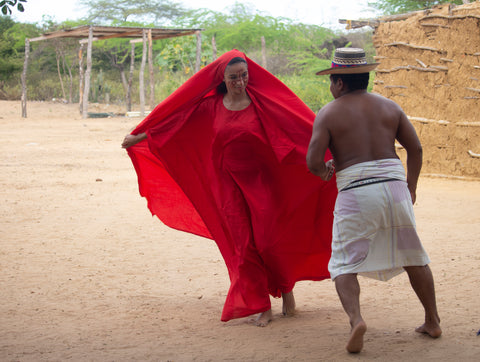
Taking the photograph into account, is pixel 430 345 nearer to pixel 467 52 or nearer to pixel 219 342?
pixel 219 342

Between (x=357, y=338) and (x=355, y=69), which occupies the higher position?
(x=355, y=69)

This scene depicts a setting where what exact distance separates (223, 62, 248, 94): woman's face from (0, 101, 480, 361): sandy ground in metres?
1.55

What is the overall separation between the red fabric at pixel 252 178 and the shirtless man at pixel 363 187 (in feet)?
2.33

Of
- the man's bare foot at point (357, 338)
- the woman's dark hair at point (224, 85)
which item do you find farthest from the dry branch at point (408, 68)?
the man's bare foot at point (357, 338)

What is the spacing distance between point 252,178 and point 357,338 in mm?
1345

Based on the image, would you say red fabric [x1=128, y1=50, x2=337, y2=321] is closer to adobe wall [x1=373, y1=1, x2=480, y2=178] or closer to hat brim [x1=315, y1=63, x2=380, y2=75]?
hat brim [x1=315, y1=63, x2=380, y2=75]

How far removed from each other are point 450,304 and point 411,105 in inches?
268

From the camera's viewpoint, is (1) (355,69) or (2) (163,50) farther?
(2) (163,50)

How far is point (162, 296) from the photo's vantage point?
4.55 meters

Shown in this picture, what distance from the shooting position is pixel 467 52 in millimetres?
9617

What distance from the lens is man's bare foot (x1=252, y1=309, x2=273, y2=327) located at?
3862 millimetres

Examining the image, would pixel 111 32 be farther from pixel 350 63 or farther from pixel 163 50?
pixel 350 63

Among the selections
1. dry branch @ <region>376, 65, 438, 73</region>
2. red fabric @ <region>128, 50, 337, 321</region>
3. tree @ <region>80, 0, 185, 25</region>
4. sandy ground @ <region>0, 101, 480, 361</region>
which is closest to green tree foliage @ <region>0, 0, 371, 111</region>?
tree @ <region>80, 0, 185, 25</region>

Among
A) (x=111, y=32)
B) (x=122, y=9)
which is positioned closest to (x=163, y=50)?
(x=111, y=32)
